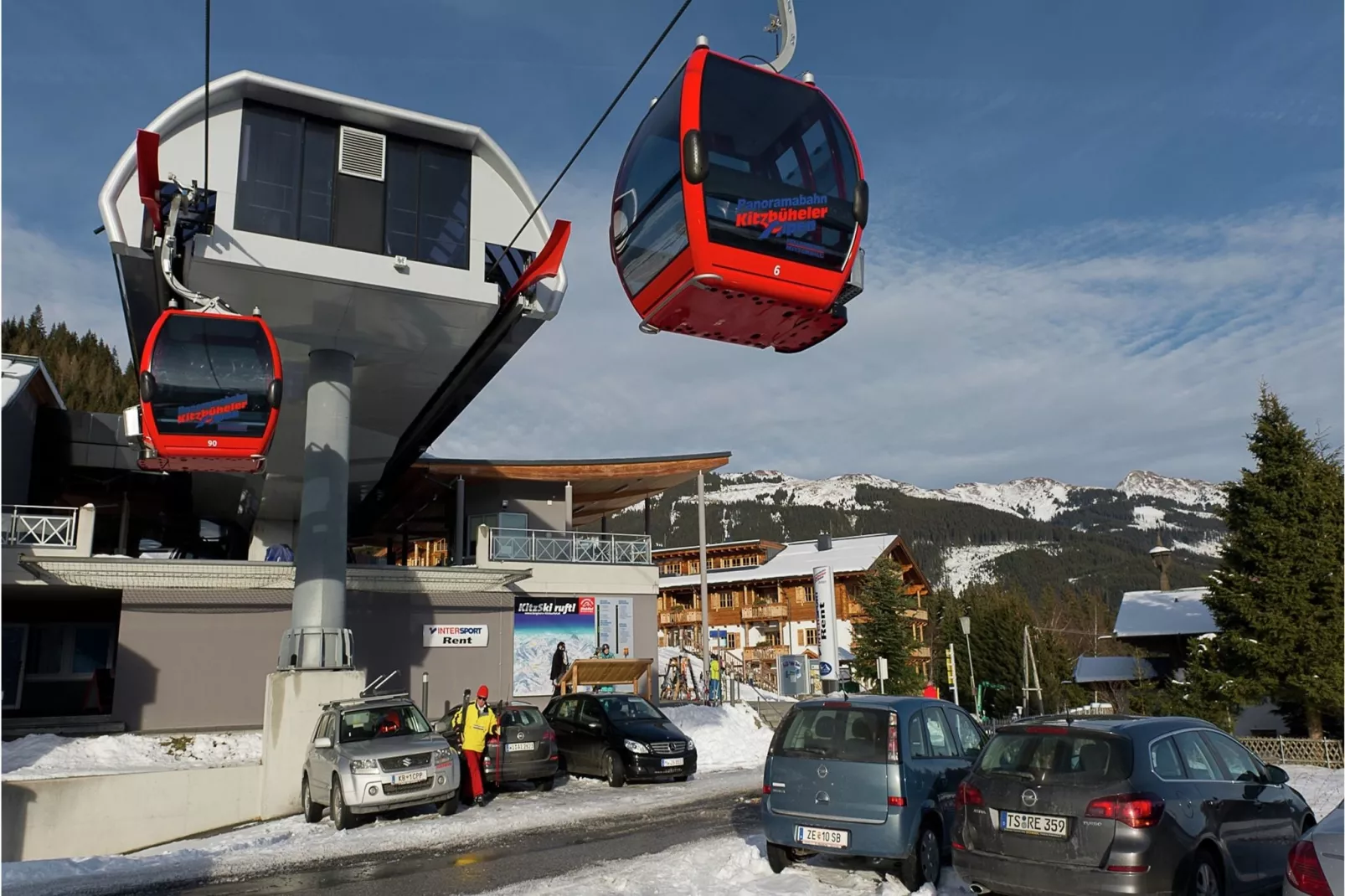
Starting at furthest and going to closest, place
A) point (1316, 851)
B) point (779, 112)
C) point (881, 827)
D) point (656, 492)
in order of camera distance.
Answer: point (656, 492), point (779, 112), point (881, 827), point (1316, 851)

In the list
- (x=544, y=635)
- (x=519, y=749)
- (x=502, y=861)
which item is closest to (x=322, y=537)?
(x=519, y=749)

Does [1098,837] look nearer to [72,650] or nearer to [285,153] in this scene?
[285,153]

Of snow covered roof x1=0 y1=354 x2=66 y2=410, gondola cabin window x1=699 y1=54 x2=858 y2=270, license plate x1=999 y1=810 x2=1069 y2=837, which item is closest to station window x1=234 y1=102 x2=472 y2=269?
gondola cabin window x1=699 y1=54 x2=858 y2=270

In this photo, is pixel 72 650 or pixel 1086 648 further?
pixel 1086 648

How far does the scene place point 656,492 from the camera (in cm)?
3684

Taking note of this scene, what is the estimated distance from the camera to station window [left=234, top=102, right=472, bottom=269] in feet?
56.3

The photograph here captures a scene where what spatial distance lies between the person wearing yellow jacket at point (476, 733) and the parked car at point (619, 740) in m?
2.46

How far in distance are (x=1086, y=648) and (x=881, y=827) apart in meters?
82.7

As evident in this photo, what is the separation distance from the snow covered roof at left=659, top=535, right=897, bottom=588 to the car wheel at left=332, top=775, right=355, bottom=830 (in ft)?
151

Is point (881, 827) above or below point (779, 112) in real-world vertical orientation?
below

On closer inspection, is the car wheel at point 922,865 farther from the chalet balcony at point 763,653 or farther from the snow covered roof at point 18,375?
the chalet balcony at point 763,653

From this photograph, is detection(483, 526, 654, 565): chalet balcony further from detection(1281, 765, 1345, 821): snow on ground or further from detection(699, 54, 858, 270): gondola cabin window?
detection(699, 54, 858, 270): gondola cabin window

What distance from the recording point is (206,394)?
13.8 meters

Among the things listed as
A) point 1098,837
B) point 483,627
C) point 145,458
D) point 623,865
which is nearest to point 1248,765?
point 1098,837
